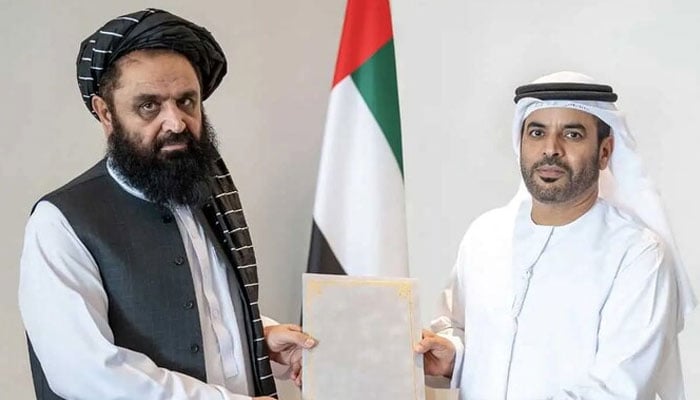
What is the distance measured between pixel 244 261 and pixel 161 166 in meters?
0.34

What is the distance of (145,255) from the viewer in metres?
2.20

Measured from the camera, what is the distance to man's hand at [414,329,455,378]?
2.50 meters

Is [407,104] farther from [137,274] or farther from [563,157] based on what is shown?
[137,274]

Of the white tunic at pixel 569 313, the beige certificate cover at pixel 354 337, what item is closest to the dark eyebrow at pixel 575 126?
the white tunic at pixel 569 313

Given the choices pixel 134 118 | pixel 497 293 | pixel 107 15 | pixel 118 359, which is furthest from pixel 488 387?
pixel 107 15

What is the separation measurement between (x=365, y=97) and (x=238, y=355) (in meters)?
1.36

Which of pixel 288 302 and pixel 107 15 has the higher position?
pixel 107 15

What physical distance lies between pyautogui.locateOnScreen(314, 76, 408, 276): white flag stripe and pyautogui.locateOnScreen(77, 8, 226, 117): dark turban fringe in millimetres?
1165

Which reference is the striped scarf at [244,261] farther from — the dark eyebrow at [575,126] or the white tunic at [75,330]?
the dark eyebrow at [575,126]

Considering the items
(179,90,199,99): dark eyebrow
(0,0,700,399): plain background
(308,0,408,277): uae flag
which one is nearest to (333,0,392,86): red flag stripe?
(308,0,408,277): uae flag

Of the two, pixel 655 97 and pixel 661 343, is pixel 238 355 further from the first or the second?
pixel 655 97

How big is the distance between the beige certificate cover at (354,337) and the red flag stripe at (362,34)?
130 centimetres

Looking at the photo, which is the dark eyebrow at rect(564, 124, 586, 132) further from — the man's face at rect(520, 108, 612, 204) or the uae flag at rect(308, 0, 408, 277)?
the uae flag at rect(308, 0, 408, 277)

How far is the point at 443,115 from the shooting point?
4.05 m
